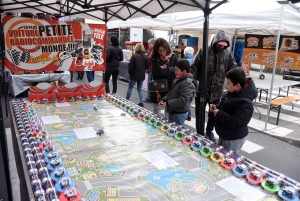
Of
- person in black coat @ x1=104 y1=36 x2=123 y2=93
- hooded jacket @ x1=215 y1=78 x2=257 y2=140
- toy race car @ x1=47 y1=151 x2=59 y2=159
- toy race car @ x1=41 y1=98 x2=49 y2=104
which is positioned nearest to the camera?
toy race car @ x1=47 y1=151 x2=59 y2=159

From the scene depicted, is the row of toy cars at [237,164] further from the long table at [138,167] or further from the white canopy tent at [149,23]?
the white canopy tent at [149,23]

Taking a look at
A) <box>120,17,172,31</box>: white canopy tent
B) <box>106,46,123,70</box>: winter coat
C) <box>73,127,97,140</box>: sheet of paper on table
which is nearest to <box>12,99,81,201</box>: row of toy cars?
<box>73,127,97,140</box>: sheet of paper on table

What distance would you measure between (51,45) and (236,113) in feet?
9.34

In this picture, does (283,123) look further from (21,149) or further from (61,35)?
(21,149)

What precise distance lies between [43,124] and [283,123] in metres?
4.80

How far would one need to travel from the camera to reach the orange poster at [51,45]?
11.7ft

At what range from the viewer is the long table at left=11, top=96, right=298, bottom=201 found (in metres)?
1.43

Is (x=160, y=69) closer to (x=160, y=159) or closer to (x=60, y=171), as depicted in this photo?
(x=160, y=159)

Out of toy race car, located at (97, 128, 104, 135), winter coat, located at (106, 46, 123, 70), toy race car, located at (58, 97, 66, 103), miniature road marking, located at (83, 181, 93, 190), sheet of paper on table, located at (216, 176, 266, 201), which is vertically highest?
winter coat, located at (106, 46, 123, 70)

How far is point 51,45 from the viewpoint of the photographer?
12.4 ft

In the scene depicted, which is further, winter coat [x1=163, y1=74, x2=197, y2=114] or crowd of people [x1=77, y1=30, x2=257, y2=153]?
winter coat [x1=163, y1=74, x2=197, y2=114]

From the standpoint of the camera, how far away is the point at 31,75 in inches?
248

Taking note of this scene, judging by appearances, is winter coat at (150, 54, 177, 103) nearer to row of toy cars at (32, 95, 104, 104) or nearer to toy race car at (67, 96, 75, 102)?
row of toy cars at (32, 95, 104, 104)

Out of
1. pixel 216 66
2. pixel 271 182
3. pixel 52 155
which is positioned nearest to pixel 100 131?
pixel 52 155
